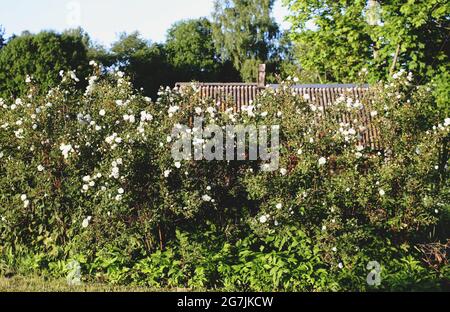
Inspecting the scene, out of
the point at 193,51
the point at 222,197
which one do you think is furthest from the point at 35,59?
the point at 222,197

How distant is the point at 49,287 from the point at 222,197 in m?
2.29

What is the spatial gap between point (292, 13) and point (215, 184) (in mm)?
13394

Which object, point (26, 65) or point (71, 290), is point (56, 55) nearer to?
Answer: point (26, 65)

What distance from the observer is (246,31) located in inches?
1559

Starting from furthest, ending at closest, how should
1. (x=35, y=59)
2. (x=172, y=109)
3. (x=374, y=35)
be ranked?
(x=35, y=59) → (x=374, y=35) → (x=172, y=109)

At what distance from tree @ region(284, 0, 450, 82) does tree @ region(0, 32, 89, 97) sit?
1385 cm

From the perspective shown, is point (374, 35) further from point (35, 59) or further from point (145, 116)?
point (35, 59)

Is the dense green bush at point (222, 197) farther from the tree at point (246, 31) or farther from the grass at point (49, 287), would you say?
the tree at point (246, 31)

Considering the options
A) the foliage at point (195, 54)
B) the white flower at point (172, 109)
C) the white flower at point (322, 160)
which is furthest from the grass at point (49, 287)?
the foliage at point (195, 54)

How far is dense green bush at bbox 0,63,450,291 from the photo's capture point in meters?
6.18

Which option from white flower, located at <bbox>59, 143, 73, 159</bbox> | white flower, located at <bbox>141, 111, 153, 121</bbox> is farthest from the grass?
white flower, located at <bbox>141, 111, 153, 121</bbox>

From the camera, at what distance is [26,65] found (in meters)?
27.5

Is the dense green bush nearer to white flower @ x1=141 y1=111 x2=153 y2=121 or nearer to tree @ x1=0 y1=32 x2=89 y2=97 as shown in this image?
white flower @ x1=141 y1=111 x2=153 y2=121

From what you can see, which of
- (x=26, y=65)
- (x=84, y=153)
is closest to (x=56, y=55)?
(x=26, y=65)
